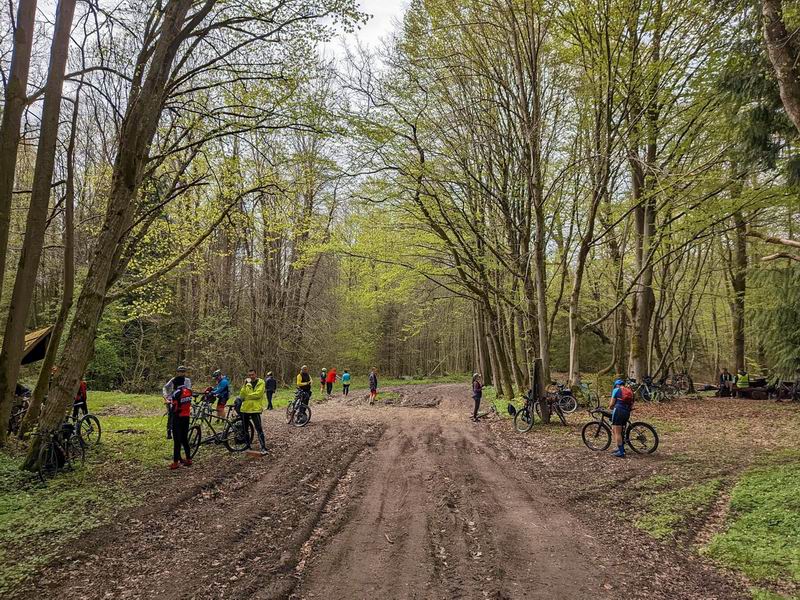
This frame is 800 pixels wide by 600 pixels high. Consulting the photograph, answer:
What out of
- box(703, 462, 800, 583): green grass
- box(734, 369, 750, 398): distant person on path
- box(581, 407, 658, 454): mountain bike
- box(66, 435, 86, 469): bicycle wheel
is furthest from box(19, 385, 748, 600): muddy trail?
box(734, 369, 750, 398): distant person on path

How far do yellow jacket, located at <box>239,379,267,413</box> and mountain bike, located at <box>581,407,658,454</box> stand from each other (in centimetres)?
734

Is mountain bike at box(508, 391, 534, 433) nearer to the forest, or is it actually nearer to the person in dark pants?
the forest

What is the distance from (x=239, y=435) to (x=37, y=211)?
5.85 m

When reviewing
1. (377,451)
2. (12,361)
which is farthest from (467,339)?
(12,361)

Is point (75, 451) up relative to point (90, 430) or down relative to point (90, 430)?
down

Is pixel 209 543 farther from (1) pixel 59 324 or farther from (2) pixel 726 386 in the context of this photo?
(2) pixel 726 386

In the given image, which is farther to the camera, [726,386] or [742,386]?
[726,386]

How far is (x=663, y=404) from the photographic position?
18703 mm

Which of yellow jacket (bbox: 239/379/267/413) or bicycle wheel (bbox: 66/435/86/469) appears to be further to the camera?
yellow jacket (bbox: 239/379/267/413)

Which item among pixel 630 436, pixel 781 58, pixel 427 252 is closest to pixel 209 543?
pixel 630 436

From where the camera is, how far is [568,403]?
16.0 metres

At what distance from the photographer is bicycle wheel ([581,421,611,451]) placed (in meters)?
10.1

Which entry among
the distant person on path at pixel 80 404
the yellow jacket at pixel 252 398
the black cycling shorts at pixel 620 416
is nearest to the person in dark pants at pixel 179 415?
the yellow jacket at pixel 252 398

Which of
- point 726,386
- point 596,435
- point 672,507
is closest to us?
point 672,507
